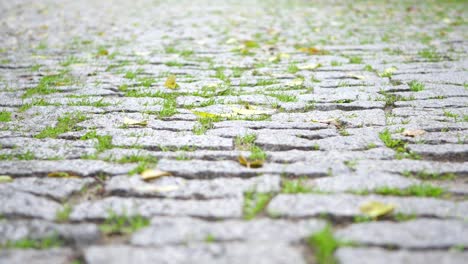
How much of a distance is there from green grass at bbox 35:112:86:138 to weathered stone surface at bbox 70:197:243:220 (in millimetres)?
956

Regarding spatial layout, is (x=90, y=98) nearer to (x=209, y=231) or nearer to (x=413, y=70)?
(x=209, y=231)

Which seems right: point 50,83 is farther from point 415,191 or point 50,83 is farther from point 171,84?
point 415,191

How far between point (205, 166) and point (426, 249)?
1.02 metres

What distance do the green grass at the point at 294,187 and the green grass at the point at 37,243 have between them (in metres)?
0.89

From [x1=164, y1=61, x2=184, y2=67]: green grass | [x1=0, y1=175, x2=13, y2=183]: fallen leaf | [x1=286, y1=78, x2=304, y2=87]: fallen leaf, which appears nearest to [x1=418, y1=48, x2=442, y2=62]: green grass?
[x1=286, y1=78, x2=304, y2=87]: fallen leaf

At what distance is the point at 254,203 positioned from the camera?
5.65ft

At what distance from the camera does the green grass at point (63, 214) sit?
1632 mm

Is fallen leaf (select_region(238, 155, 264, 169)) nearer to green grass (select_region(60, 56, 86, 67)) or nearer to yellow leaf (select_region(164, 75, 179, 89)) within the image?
yellow leaf (select_region(164, 75, 179, 89))

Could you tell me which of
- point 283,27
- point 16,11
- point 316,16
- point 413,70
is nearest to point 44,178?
point 413,70

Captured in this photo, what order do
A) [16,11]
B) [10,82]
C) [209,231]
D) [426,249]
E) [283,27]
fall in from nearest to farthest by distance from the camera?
1. [426,249]
2. [209,231]
3. [10,82]
4. [283,27]
5. [16,11]

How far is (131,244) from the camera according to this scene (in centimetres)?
148

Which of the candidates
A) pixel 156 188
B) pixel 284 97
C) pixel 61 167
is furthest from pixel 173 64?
pixel 156 188

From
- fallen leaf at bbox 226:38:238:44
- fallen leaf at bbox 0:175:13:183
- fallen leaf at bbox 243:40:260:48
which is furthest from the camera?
fallen leaf at bbox 226:38:238:44

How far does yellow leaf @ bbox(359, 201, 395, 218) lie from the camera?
1.63m
